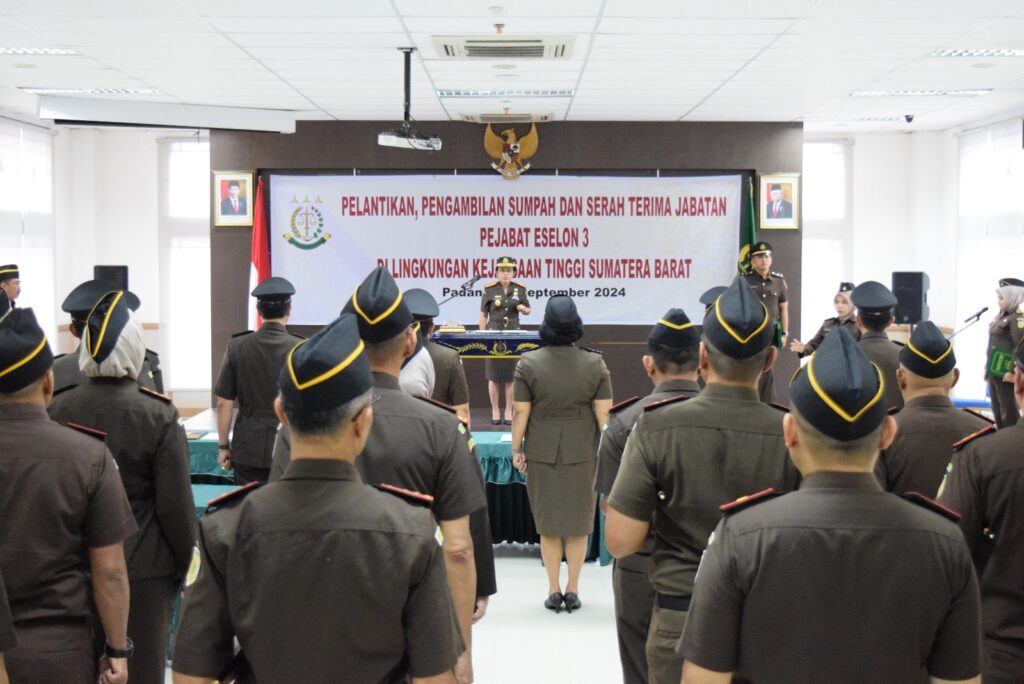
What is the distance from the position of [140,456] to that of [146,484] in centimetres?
9

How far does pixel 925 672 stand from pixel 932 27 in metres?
6.02

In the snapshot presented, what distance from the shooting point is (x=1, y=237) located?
38.0 ft

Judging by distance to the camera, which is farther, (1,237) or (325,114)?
(1,237)

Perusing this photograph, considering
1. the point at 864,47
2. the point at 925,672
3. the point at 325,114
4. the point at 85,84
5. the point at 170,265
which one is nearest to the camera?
the point at 925,672

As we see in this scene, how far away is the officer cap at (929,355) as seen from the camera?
10.7ft

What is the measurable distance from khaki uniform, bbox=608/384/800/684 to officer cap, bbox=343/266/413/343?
2.08 feet

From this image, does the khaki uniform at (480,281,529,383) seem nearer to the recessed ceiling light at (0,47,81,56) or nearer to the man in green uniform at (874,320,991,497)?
the recessed ceiling light at (0,47,81,56)

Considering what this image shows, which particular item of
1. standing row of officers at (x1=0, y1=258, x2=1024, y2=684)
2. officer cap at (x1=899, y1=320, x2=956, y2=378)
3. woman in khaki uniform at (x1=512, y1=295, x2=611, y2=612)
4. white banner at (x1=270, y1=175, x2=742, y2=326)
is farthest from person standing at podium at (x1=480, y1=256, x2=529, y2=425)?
Result: officer cap at (x1=899, y1=320, x2=956, y2=378)

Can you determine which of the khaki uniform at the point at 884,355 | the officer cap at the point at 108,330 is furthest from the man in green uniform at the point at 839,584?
the khaki uniform at the point at 884,355

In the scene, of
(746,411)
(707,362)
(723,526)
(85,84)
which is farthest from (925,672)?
(85,84)

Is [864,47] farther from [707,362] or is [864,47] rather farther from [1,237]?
[1,237]

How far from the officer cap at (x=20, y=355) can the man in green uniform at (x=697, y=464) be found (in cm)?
141

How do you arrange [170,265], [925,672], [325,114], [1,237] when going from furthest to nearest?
[170,265], [1,237], [325,114], [925,672]

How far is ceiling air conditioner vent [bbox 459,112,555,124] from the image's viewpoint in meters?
10.6
